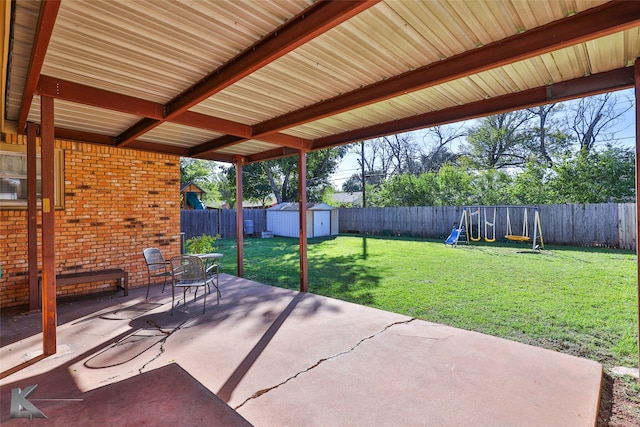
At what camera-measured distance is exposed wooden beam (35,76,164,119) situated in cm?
309

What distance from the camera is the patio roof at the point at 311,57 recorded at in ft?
6.80

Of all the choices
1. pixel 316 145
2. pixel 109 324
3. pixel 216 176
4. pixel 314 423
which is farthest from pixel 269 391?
pixel 216 176

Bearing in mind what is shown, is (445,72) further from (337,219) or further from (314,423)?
(337,219)

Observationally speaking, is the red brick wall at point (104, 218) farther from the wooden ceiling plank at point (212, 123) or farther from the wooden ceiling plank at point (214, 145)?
the wooden ceiling plank at point (212, 123)

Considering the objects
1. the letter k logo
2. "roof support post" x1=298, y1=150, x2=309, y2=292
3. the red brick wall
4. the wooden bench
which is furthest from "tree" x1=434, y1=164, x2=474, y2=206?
the letter k logo

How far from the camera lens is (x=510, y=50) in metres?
2.41

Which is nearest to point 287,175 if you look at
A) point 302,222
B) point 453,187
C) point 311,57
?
point 453,187

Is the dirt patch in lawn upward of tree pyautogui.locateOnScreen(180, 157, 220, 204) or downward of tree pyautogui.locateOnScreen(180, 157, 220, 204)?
downward

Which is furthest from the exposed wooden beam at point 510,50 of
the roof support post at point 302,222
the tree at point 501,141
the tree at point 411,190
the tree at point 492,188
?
the tree at point 501,141

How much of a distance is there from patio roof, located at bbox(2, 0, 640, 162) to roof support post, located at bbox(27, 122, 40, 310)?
0.99 feet

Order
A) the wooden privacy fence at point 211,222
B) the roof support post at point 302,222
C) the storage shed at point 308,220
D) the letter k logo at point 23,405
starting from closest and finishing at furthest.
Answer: the letter k logo at point 23,405 → the roof support post at point 302,222 → the wooden privacy fence at point 211,222 → the storage shed at point 308,220

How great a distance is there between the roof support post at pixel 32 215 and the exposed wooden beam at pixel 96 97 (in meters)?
1.43

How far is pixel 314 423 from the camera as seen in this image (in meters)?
2.12

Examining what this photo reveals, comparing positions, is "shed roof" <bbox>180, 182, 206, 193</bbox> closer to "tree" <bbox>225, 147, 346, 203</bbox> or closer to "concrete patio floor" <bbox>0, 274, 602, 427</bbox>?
"tree" <bbox>225, 147, 346, 203</bbox>
